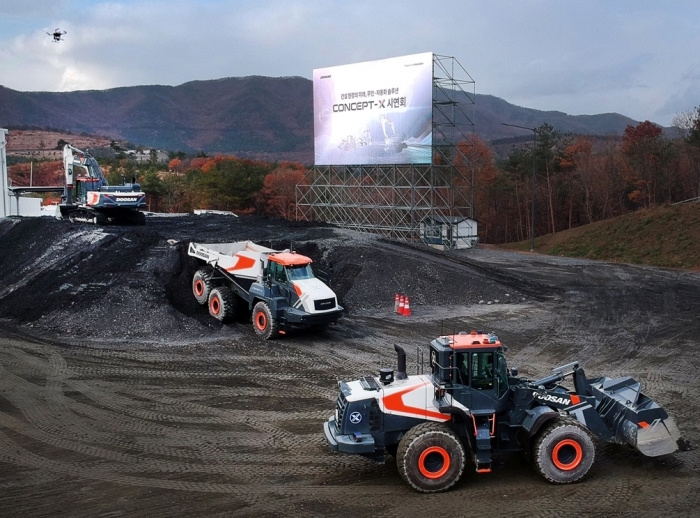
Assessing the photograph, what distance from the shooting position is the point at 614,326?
2144 centimetres

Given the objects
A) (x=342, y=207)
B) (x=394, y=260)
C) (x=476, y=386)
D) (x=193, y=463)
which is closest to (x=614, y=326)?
(x=394, y=260)

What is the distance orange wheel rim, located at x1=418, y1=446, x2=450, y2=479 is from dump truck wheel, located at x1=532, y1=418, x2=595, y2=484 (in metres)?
1.27

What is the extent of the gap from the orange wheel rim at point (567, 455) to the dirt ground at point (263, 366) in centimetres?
32

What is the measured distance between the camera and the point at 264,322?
19234mm

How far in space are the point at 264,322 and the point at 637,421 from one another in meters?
11.5

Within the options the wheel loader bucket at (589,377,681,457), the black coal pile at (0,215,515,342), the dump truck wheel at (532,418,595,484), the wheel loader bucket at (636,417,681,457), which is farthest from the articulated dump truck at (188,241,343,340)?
the wheel loader bucket at (636,417,681,457)

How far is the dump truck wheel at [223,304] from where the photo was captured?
2088 centimetres

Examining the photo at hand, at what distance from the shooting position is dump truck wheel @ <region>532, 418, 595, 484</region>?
937cm

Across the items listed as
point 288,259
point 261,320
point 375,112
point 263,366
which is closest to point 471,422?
point 263,366

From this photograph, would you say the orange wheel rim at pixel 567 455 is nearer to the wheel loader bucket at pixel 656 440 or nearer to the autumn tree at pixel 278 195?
the wheel loader bucket at pixel 656 440

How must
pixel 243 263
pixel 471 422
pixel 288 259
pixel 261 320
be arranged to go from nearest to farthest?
1. pixel 471 422
2. pixel 288 259
3. pixel 261 320
4. pixel 243 263

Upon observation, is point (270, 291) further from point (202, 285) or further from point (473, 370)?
point (473, 370)

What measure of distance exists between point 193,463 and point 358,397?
306 cm

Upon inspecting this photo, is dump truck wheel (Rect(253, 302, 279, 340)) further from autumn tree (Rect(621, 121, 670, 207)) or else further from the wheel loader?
autumn tree (Rect(621, 121, 670, 207))
